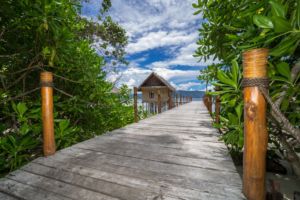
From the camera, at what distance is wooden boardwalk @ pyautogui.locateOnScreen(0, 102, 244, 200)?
1.26 metres

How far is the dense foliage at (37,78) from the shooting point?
6.88 ft

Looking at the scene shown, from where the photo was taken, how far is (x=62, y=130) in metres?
2.48

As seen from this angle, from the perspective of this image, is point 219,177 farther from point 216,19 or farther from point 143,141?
point 216,19

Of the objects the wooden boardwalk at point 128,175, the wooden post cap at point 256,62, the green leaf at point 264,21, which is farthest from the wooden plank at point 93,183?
the green leaf at point 264,21

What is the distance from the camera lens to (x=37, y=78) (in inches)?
123

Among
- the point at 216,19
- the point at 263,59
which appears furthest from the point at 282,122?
the point at 216,19

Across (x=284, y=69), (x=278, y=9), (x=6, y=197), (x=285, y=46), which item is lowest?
(x=6, y=197)

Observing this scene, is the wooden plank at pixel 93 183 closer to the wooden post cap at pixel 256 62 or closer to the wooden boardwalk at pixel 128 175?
the wooden boardwalk at pixel 128 175

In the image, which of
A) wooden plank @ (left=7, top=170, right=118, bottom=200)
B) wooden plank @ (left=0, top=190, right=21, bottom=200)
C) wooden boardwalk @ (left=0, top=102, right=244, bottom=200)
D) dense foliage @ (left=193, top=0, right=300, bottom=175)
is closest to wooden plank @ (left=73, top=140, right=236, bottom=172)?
wooden boardwalk @ (left=0, top=102, right=244, bottom=200)

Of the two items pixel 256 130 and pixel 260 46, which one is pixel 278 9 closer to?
pixel 260 46

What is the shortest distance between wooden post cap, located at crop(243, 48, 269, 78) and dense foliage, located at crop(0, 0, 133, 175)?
2.04 metres

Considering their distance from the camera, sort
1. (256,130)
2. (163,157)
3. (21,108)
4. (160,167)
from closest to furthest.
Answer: (256,130)
(160,167)
(163,157)
(21,108)

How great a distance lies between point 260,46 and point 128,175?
1.70 m

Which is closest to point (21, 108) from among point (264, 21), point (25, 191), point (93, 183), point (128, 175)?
point (25, 191)
